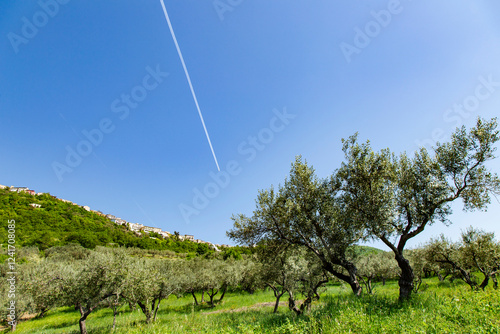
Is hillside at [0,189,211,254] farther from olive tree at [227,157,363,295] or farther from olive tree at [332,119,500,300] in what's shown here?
olive tree at [332,119,500,300]

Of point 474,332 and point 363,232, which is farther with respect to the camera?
point 363,232

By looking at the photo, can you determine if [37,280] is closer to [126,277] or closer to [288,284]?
[126,277]

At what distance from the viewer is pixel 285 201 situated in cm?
1720

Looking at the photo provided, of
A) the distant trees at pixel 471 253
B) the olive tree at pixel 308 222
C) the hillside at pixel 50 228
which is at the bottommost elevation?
the distant trees at pixel 471 253

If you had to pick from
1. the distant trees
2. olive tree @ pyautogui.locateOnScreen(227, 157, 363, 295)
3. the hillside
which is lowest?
the distant trees

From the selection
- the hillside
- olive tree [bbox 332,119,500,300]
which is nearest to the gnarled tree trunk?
olive tree [bbox 332,119,500,300]

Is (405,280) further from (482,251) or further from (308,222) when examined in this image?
(482,251)

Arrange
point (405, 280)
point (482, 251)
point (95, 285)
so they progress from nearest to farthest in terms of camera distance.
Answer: point (405, 280) → point (95, 285) → point (482, 251)

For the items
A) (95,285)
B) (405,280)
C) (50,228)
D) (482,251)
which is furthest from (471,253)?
(50,228)

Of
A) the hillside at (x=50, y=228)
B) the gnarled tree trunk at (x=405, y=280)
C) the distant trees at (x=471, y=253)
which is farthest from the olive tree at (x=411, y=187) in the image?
the hillside at (x=50, y=228)

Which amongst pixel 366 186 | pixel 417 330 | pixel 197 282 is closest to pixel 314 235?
pixel 366 186

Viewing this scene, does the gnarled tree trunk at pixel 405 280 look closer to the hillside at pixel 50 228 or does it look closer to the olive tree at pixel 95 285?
the olive tree at pixel 95 285

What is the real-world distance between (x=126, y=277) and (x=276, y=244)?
15653 mm

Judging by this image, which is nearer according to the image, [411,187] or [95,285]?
[411,187]
